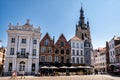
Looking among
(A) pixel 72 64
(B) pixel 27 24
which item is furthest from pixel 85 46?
(B) pixel 27 24

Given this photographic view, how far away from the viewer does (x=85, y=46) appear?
44.6 m

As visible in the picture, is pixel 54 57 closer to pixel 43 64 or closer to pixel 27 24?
pixel 43 64

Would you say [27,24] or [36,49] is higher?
[27,24]

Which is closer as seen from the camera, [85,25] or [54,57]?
[54,57]

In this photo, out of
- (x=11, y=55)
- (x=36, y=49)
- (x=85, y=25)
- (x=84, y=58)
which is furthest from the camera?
(x=85, y=25)

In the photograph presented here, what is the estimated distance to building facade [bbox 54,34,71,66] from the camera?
3956 cm

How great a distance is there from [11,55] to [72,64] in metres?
17.2

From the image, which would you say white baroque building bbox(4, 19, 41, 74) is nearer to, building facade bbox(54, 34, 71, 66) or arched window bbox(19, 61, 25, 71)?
arched window bbox(19, 61, 25, 71)

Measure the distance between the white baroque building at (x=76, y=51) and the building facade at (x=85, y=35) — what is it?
148 centimetres

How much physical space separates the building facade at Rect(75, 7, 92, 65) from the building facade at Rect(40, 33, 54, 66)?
1127cm

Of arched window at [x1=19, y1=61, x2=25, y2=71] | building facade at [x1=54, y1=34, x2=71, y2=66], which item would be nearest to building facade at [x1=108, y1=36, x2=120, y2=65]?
building facade at [x1=54, y1=34, x2=71, y2=66]

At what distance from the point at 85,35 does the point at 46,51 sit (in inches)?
882

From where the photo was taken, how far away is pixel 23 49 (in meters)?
34.8

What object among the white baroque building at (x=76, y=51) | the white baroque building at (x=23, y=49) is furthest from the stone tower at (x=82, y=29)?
the white baroque building at (x=23, y=49)
